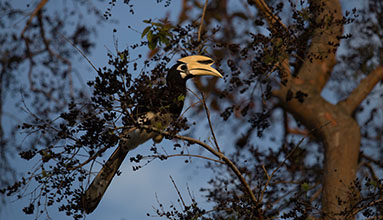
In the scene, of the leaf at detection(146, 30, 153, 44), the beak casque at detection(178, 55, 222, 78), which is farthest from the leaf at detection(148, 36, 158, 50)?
the beak casque at detection(178, 55, 222, 78)

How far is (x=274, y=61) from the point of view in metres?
3.17

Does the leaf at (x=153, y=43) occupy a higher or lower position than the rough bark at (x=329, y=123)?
lower

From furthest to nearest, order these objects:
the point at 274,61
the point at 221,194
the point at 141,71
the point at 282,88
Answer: the point at 282,88 → the point at 221,194 → the point at 274,61 → the point at 141,71

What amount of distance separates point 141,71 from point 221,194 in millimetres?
2421

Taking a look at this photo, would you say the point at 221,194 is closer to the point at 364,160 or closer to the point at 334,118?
the point at 334,118

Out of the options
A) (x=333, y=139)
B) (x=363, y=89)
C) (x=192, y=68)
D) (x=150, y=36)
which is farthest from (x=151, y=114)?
(x=363, y=89)

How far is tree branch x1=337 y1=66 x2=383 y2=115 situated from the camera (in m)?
5.40

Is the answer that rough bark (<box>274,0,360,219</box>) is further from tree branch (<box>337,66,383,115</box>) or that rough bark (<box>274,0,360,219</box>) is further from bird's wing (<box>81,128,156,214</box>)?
bird's wing (<box>81,128,156,214</box>)

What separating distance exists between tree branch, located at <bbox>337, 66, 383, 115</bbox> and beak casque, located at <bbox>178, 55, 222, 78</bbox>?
2307mm

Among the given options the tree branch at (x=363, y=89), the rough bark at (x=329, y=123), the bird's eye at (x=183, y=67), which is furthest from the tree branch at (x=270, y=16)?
the tree branch at (x=363, y=89)

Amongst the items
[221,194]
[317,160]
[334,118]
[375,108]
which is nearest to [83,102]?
[221,194]

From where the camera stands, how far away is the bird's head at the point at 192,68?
363cm

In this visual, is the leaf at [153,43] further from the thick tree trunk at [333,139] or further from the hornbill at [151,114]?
the thick tree trunk at [333,139]

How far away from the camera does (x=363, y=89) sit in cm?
550
